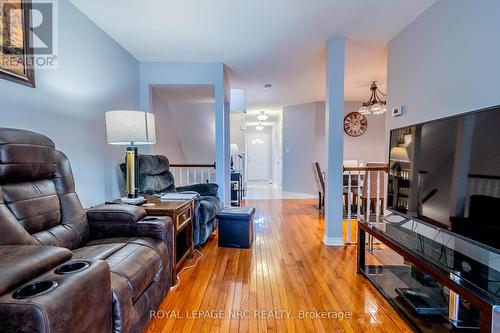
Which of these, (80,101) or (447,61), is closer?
(447,61)

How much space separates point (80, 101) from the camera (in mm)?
2273

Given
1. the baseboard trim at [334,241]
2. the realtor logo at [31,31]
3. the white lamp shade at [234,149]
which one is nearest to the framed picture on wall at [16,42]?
the realtor logo at [31,31]

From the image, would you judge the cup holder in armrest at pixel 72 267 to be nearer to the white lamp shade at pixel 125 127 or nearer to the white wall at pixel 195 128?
the white lamp shade at pixel 125 127

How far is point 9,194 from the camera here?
1.32 meters

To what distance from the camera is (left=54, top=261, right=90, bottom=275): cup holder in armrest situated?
95 centimetres

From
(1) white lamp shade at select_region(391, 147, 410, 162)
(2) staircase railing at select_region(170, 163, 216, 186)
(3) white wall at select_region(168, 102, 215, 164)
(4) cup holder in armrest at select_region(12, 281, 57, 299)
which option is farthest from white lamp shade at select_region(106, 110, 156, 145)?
(3) white wall at select_region(168, 102, 215, 164)

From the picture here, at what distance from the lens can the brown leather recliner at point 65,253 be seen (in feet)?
2.64

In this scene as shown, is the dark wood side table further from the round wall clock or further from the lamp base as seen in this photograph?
the round wall clock

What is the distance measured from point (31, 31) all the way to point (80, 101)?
631 mm

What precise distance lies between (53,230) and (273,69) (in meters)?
3.37

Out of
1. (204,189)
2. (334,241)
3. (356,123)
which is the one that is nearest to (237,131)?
(356,123)

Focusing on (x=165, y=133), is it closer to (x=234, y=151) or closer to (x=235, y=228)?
(x=234, y=151)

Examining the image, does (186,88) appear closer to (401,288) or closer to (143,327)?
(143,327)

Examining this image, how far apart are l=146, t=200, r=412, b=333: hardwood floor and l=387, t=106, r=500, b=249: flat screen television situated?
0.72m
